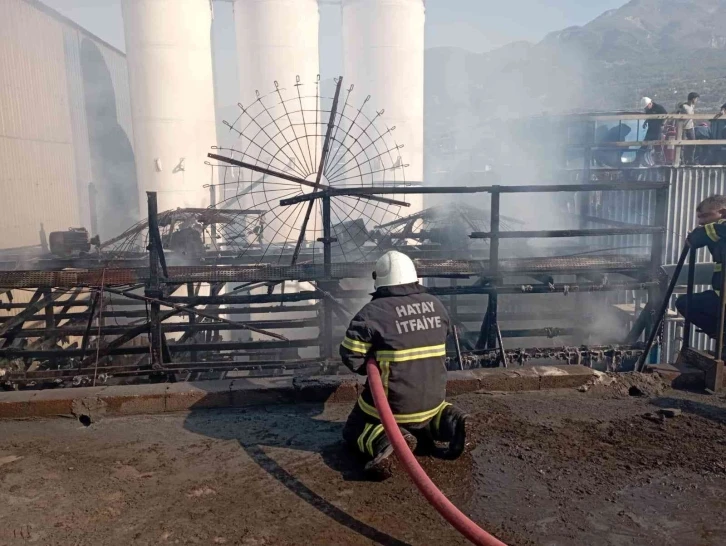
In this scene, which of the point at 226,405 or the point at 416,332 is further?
the point at 226,405

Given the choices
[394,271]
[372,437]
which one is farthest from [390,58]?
[372,437]

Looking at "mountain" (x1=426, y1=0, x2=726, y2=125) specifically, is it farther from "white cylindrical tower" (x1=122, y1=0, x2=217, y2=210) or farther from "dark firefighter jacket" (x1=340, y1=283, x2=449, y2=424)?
"dark firefighter jacket" (x1=340, y1=283, x2=449, y2=424)

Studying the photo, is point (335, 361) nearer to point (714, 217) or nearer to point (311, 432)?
point (311, 432)

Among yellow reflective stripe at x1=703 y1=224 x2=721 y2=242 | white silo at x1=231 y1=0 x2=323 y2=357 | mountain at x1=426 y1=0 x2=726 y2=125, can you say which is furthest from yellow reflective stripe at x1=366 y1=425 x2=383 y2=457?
mountain at x1=426 y1=0 x2=726 y2=125

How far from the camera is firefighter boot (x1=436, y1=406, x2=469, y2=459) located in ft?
11.8

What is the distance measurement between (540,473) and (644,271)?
11.4 feet

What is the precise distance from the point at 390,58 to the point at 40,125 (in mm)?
9310

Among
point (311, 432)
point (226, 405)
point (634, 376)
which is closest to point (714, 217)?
point (634, 376)

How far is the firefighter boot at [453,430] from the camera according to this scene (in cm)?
360

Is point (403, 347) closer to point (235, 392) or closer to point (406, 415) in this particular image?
point (406, 415)

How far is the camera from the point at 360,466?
11.9 ft

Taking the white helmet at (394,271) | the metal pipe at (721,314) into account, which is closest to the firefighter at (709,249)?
the metal pipe at (721,314)

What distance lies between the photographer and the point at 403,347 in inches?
137

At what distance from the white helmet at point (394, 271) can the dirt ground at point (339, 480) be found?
1.12 meters
